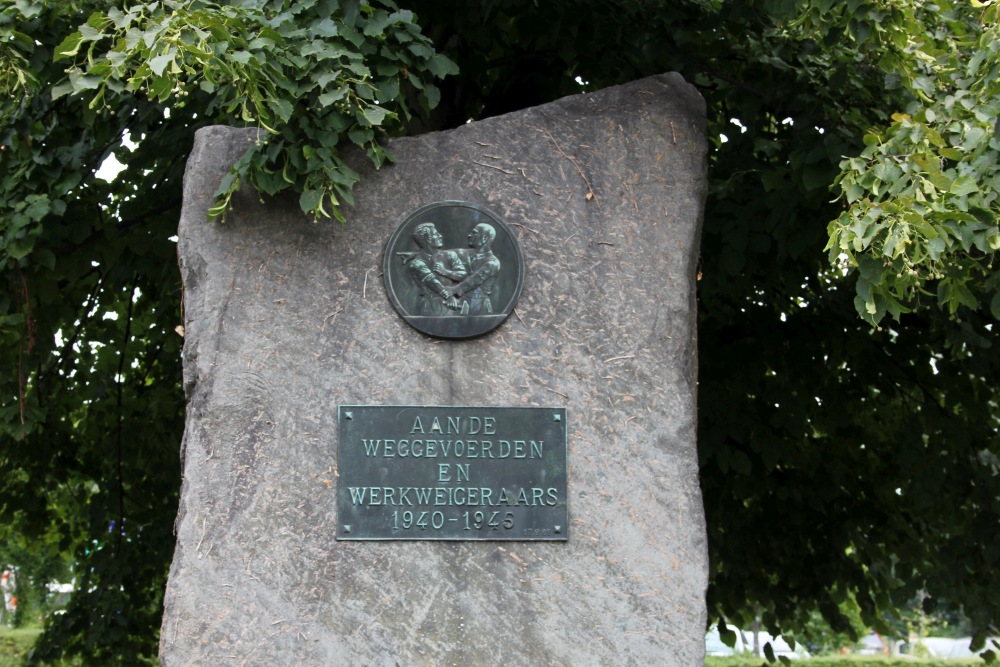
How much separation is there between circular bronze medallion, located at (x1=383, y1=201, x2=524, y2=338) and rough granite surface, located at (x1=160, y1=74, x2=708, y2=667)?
0.05 m

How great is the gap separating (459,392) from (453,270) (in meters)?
0.40

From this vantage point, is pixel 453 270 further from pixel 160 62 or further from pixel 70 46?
pixel 70 46

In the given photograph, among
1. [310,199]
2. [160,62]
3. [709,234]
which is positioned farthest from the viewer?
[709,234]

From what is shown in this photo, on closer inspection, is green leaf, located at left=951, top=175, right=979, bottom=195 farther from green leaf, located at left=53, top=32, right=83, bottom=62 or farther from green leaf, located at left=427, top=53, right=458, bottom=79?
green leaf, located at left=53, top=32, right=83, bottom=62

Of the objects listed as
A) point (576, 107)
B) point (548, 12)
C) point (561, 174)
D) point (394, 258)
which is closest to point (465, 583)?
point (394, 258)

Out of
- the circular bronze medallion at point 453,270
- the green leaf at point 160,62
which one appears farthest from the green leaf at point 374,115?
the green leaf at point 160,62

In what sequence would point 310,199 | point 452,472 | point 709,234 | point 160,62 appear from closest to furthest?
point 160,62, point 310,199, point 452,472, point 709,234

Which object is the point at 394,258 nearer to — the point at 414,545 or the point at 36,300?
the point at 414,545

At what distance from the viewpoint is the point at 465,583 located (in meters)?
3.52

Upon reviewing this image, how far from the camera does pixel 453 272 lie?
3719 mm

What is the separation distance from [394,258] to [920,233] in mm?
1590

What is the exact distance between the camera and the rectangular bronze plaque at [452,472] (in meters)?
3.55

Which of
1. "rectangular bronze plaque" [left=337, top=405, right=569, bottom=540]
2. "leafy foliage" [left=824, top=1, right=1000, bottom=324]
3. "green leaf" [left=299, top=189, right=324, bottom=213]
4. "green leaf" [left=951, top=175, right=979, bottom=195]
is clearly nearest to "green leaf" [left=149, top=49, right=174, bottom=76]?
"green leaf" [left=299, top=189, right=324, bottom=213]

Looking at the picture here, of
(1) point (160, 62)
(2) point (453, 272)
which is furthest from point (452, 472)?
(1) point (160, 62)
